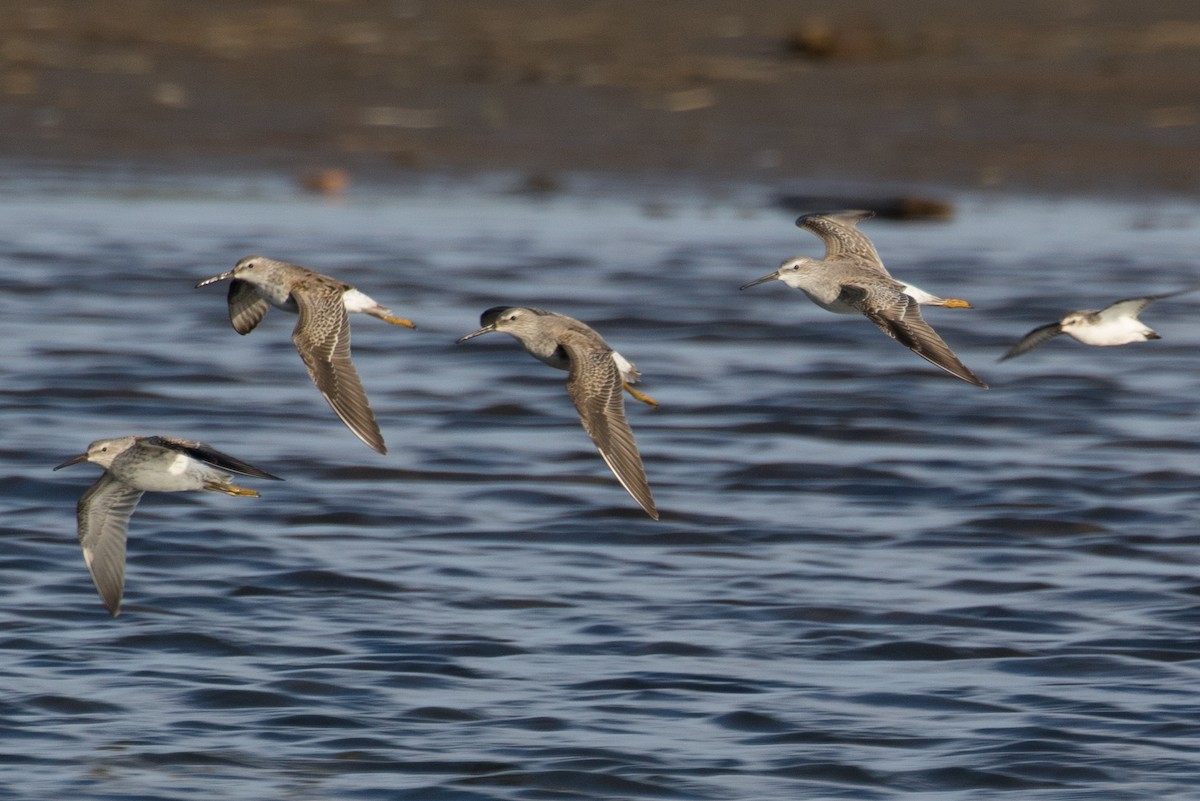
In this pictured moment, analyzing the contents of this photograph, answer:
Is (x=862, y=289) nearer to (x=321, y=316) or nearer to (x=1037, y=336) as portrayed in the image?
Result: (x=1037, y=336)

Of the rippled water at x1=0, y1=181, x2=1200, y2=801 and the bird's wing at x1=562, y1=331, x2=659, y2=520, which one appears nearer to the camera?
the bird's wing at x1=562, y1=331, x2=659, y2=520

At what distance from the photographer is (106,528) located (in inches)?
413

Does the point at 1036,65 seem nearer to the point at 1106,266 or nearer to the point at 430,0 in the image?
the point at 1106,266

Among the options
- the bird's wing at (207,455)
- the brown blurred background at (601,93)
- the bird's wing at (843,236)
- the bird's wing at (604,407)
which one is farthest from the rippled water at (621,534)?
the bird's wing at (843,236)

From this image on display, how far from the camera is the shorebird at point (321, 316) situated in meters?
8.70

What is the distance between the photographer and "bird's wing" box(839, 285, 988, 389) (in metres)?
8.71

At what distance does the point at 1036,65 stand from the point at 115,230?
11442mm

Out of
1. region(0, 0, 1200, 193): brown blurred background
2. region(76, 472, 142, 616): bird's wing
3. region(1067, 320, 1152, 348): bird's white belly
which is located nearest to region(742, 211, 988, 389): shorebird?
region(1067, 320, 1152, 348): bird's white belly

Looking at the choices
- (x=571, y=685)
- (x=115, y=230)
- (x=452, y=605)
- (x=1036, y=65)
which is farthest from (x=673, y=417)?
(x=1036, y=65)

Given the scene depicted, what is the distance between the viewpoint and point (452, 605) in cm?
1250

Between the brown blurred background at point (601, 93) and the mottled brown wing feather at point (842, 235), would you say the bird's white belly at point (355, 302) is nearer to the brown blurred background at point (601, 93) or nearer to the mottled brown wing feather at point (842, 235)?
the mottled brown wing feather at point (842, 235)

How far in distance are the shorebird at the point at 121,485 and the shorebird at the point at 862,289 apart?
2757mm

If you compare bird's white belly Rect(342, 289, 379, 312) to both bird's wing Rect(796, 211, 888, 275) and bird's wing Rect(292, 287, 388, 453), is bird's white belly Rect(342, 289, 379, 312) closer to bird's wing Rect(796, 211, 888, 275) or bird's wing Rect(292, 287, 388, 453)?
bird's wing Rect(292, 287, 388, 453)

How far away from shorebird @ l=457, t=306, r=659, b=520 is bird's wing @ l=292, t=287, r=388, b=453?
2.23 ft
